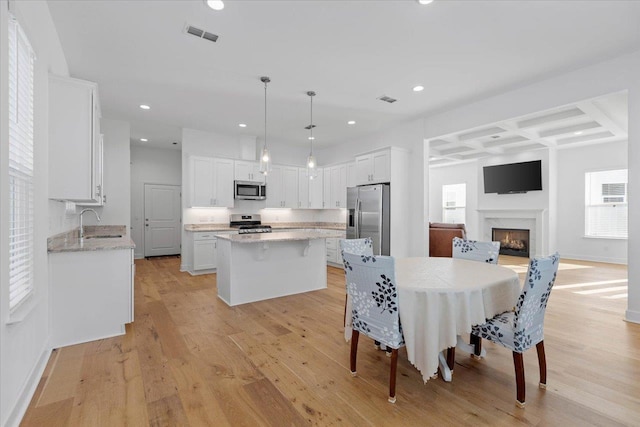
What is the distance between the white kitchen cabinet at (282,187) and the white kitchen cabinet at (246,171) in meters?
0.37

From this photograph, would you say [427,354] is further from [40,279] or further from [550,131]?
[550,131]

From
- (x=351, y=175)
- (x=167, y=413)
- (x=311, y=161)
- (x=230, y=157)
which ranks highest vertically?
(x=230, y=157)

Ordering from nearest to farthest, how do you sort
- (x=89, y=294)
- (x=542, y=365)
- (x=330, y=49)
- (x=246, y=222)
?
(x=542, y=365) < (x=89, y=294) < (x=330, y=49) < (x=246, y=222)

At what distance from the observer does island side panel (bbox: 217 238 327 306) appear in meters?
3.97

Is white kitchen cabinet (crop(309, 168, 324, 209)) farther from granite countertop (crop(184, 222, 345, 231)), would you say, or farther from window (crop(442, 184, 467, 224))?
window (crop(442, 184, 467, 224))

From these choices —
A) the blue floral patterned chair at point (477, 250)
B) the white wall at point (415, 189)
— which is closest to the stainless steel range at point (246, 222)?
the white wall at point (415, 189)

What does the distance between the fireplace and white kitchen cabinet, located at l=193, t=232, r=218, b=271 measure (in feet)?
24.6

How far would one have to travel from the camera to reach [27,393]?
192 cm

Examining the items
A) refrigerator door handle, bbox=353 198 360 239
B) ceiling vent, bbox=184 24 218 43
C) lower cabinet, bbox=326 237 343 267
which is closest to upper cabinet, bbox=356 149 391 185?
refrigerator door handle, bbox=353 198 360 239

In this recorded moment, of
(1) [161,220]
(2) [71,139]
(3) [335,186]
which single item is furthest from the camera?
(1) [161,220]

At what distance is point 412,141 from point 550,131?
3046mm

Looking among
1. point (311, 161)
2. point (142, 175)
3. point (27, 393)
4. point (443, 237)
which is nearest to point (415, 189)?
point (443, 237)

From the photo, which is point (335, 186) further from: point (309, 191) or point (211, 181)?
point (211, 181)

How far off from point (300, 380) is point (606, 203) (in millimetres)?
8478
